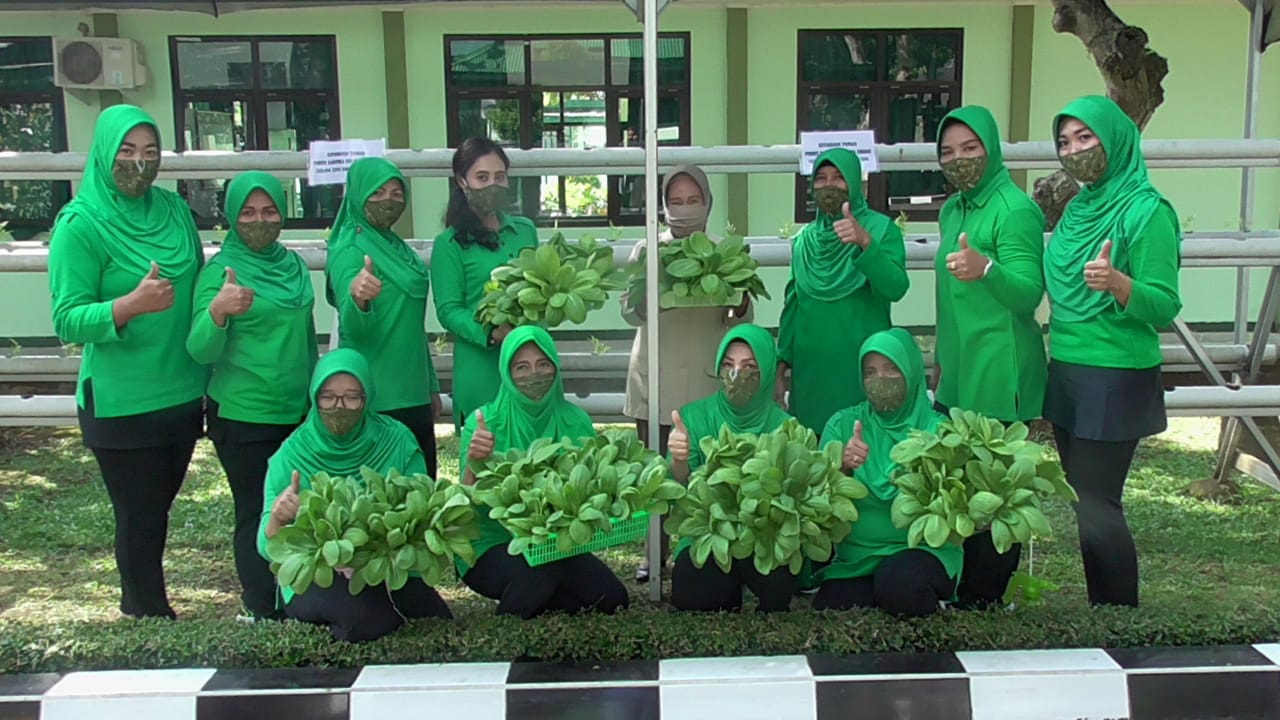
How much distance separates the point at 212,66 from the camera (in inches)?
336

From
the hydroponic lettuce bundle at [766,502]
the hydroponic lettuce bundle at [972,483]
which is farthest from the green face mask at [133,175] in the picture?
the hydroponic lettuce bundle at [972,483]

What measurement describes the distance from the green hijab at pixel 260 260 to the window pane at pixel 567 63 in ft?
18.8

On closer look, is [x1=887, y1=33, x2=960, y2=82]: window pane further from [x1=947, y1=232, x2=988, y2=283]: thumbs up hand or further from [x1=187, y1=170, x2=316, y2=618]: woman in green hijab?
[x1=187, y1=170, x2=316, y2=618]: woman in green hijab

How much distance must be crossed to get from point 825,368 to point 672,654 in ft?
3.28

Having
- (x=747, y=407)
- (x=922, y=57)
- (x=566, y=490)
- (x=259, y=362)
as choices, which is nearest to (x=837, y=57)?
(x=922, y=57)

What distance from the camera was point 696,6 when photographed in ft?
27.4

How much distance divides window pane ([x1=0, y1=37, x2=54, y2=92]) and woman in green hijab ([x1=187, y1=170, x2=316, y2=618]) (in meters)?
6.78

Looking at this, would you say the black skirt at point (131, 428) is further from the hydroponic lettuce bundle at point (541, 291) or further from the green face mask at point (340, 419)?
the hydroponic lettuce bundle at point (541, 291)

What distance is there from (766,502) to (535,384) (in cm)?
71

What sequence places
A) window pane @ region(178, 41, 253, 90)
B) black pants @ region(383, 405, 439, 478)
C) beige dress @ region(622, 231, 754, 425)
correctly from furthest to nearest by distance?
1. window pane @ region(178, 41, 253, 90)
2. beige dress @ region(622, 231, 754, 425)
3. black pants @ region(383, 405, 439, 478)

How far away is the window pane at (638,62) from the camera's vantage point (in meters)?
8.52

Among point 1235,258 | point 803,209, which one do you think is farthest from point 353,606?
point 803,209

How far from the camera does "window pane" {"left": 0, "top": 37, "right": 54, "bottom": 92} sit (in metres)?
8.52

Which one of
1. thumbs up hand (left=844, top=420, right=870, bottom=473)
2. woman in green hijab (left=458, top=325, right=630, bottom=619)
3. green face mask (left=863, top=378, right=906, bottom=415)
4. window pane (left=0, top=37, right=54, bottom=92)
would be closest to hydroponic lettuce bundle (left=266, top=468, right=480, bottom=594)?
woman in green hijab (left=458, top=325, right=630, bottom=619)
